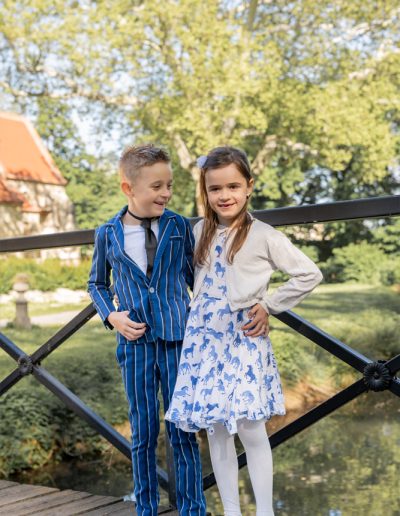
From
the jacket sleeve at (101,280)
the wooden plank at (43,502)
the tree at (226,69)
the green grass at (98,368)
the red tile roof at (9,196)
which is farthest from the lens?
the red tile roof at (9,196)

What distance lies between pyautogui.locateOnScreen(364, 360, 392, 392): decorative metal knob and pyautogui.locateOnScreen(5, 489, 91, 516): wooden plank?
3.59ft

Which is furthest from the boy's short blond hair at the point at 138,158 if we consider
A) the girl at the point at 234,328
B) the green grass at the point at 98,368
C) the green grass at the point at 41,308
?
the green grass at the point at 41,308

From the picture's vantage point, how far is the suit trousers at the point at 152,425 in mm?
1997

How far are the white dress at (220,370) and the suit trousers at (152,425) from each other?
86mm

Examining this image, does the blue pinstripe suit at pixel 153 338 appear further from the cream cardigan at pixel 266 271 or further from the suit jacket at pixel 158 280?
the cream cardigan at pixel 266 271

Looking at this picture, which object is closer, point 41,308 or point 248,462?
point 248,462

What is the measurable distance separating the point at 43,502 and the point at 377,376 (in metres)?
1.20

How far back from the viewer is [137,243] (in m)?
2.02

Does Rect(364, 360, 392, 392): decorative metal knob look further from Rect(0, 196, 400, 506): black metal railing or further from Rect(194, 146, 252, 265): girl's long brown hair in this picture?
Rect(194, 146, 252, 265): girl's long brown hair

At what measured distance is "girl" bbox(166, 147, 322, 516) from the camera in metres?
1.85


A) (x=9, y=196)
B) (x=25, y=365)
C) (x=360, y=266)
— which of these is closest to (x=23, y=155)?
(x=9, y=196)

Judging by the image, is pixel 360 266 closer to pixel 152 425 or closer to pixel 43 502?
pixel 43 502

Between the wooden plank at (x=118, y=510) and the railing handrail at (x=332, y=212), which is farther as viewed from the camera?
the wooden plank at (x=118, y=510)

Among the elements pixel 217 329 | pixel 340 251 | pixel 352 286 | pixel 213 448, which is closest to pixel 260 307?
pixel 217 329
